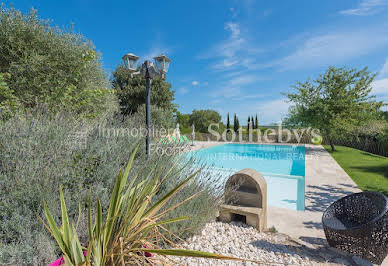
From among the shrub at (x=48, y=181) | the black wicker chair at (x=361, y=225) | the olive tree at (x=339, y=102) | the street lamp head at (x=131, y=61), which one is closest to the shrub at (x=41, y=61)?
the street lamp head at (x=131, y=61)

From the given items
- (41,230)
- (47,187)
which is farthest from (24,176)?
(41,230)

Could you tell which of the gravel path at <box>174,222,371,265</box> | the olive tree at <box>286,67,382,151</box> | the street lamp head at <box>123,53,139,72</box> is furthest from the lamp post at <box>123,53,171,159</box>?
the olive tree at <box>286,67,382,151</box>

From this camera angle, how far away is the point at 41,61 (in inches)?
227

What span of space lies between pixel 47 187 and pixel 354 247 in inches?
131

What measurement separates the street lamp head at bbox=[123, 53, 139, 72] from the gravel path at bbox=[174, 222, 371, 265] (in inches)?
139

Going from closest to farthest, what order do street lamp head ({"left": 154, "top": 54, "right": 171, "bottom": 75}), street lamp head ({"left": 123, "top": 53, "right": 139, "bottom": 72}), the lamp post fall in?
the lamp post
street lamp head ({"left": 123, "top": 53, "right": 139, "bottom": 72})
street lamp head ({"left": 154, "top": 54, "right": 171, "bottom": 75})

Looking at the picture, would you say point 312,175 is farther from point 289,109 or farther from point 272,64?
point 272,64

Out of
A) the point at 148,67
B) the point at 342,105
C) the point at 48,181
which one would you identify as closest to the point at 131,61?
the point at 148,67

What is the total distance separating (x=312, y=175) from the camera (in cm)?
651

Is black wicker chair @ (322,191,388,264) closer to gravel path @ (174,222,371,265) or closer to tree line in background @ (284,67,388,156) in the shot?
gravel path @ (174,222,371,265)

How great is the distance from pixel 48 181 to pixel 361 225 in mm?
3299

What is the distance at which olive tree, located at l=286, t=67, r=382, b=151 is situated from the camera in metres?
12.0

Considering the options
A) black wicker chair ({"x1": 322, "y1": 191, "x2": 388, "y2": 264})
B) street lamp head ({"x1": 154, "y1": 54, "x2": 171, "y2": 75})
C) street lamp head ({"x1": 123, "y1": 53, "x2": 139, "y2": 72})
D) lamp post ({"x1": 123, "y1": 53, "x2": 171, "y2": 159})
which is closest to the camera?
black wicker chair ({"x1": 322, "y1": 191, "x2": 388, "y2": 264})

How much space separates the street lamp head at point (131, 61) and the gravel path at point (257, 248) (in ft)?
11.6
